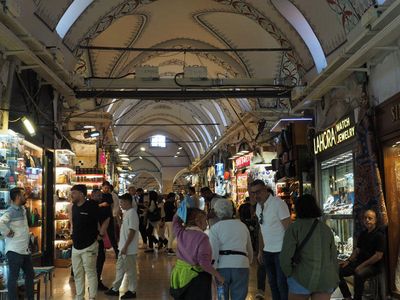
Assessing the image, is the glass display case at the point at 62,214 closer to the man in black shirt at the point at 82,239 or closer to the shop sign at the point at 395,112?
the man in black shirt at the point at 82,239

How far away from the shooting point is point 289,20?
9.44 m

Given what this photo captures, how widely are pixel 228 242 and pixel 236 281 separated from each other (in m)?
0.34

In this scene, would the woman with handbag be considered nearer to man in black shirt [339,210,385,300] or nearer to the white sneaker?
man in black shirt [339,210,385,300]

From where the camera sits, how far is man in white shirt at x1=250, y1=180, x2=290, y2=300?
5.27 meters

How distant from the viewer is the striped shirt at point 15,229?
5406 mm

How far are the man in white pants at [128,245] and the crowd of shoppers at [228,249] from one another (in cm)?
1

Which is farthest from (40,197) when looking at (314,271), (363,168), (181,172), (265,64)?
(181,172)

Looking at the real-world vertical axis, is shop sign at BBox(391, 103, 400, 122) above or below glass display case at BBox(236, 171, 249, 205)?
above

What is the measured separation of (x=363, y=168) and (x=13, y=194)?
4.12 meters

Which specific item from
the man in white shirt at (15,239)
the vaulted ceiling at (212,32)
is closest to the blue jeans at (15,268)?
the man in white shirt at (15,239)

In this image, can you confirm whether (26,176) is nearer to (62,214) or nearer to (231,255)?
(62,214)

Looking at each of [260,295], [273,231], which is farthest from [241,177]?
[273,231]

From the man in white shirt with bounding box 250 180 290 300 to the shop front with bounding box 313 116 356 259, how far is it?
7.96ft

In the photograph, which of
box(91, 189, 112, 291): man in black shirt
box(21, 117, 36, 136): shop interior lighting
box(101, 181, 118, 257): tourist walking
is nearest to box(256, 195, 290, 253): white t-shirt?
box(91, 189, 112, 291): man in black shirt
